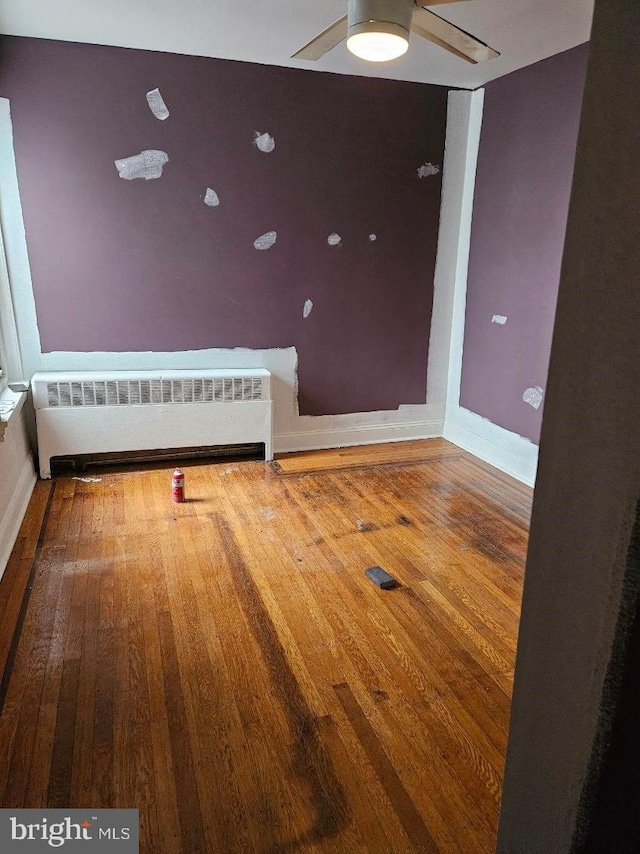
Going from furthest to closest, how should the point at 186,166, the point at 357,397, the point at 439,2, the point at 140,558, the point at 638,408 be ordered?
the point at 357,397, the point at 186,166, the point at 140,558, the point at 439,2, the point at 638,408

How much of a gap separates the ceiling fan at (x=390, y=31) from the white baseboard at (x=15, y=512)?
8.20 feet

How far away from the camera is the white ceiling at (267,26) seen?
2576 mm

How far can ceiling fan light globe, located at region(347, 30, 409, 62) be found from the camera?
1.96 m

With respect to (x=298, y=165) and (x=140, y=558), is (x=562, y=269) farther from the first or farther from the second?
(x=298, y=165)

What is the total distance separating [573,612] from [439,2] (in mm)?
2073

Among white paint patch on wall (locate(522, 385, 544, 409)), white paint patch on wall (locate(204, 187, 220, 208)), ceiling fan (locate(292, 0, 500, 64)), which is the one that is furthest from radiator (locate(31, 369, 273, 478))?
ceiling fan (locate(292, 0, 500, 64))

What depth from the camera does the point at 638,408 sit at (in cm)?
54

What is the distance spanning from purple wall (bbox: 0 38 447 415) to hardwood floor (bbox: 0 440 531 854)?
3.80ft

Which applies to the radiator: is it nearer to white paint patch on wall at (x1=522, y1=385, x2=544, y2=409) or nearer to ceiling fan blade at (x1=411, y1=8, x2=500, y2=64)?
white paint patch on wall at (x1=522, y1=385, x2=544, y2=409)

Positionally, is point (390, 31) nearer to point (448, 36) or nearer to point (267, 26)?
point (448, 36)

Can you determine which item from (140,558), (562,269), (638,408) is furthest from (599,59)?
(140,558)

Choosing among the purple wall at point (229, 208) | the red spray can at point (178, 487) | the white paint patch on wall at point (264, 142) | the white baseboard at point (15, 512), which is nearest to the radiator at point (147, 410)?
the white baseboard at point (15, 512)

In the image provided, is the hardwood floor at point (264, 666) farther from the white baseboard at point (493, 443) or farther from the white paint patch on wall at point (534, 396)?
the white paint patch on wall at point (534, 396)

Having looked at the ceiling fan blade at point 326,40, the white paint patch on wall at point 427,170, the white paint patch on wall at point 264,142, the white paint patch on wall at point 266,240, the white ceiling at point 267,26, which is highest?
the white ceiling at point 267,26
